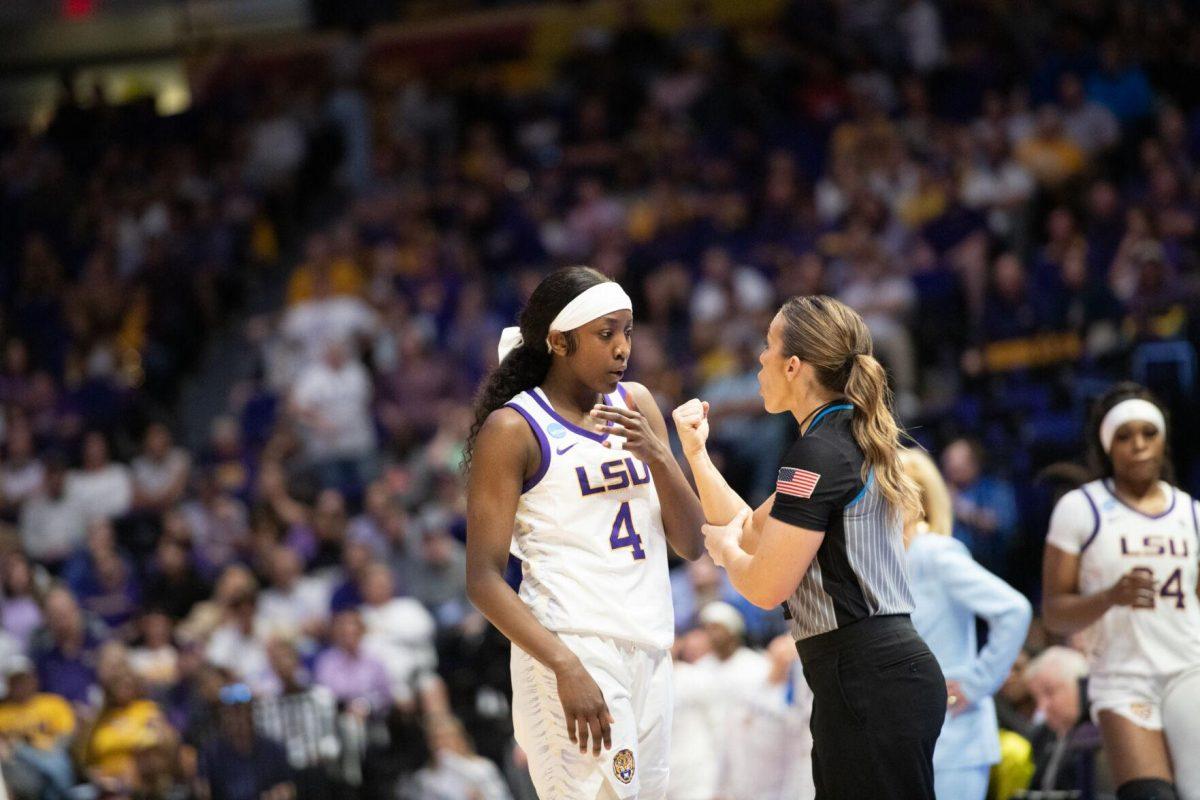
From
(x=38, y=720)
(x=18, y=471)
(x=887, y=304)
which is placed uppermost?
(x=887, y=304)

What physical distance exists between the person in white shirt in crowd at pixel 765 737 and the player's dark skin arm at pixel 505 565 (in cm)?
233

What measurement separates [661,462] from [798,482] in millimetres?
466

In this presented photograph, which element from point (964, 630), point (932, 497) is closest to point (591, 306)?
point (932, 497)

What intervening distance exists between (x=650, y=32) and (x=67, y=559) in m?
7.99

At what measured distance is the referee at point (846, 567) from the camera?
4078mm

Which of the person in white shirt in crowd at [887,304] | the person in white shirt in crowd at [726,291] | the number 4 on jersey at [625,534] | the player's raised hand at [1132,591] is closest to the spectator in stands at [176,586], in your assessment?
the person in white shirt in crowd at [726,291]

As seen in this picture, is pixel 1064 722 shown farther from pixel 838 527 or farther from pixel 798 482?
pixel 798 482

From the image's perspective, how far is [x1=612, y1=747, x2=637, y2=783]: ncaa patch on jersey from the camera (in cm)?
427

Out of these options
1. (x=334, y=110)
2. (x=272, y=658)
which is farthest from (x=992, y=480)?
(x=334, y=110)

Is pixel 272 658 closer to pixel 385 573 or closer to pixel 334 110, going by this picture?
pixel 385 573

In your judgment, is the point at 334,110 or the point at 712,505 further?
the point at 334,110

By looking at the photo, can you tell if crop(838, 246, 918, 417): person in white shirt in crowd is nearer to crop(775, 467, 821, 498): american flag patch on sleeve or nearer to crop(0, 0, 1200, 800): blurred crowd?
crop(0, 0, 1200, 800): blurred crowd

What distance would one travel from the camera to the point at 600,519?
4.46m

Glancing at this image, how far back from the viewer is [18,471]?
13.9 m
